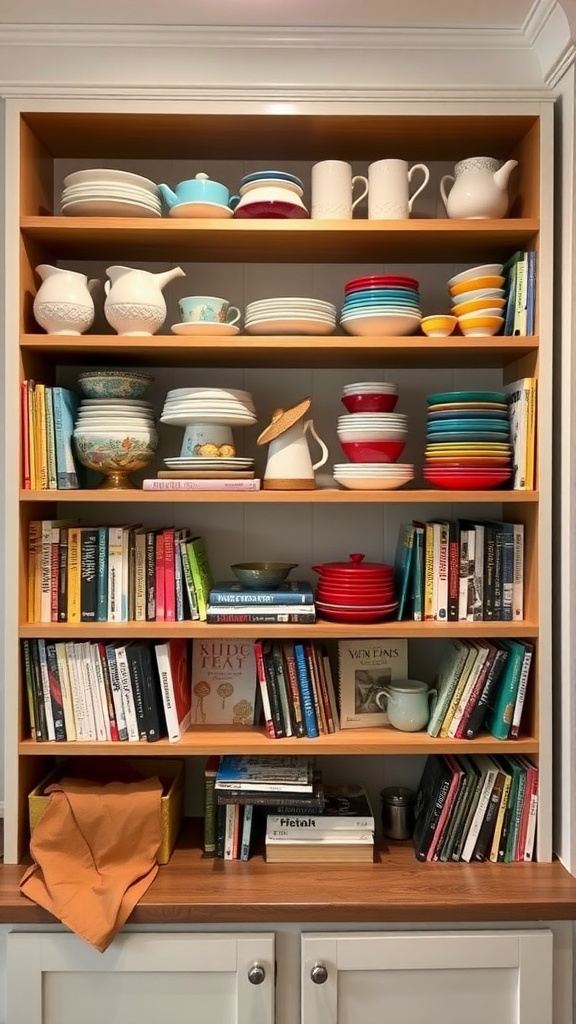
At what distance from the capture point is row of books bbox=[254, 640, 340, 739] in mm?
1709

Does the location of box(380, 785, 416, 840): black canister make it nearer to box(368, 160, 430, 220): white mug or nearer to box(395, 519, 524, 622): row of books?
box(395, 519, 524, 622): row of books

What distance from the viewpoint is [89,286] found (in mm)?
1731

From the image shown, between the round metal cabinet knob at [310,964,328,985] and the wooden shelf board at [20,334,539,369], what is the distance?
48.7 inches

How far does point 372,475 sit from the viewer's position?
1.69 m

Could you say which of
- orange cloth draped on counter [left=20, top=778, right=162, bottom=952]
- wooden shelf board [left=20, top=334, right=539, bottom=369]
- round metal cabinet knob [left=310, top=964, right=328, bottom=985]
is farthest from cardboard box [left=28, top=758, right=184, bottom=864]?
wooden shelf board [left=20, top=334, right=539, bottom=369]

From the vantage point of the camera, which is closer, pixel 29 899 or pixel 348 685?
pixel 29 899

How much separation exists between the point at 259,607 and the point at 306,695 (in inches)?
8.7

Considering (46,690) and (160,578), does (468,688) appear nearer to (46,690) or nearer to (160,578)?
(160,578)

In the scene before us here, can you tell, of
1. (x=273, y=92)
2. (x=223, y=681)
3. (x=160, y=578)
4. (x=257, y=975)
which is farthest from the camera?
(x=223, y=681)

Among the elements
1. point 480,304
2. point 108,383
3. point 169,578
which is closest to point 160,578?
point 169,578

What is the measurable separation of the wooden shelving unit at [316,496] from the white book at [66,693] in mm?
43

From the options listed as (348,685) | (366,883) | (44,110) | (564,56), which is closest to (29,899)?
(366,883)

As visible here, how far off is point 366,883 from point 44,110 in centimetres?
173

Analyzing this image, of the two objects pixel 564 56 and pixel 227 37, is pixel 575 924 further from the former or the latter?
pixel 227 37
